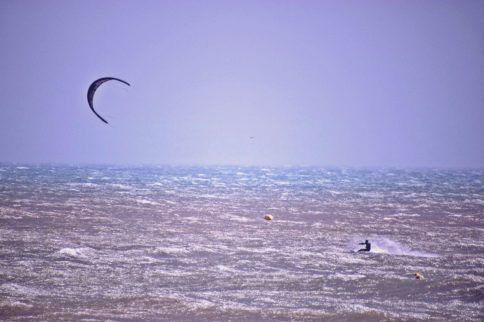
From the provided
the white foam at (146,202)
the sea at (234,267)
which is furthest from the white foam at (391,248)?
the white foam at (146,202)

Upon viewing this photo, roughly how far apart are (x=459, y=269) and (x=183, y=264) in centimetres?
913

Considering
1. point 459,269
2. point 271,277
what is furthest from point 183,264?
point 459,269

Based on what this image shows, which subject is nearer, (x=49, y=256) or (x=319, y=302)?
(x=319, y=302)

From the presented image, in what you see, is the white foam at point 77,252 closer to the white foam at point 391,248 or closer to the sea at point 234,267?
the sea at point 234,267

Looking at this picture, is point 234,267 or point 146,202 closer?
point 234,267

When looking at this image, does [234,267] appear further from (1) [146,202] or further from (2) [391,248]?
(1) [146,202]

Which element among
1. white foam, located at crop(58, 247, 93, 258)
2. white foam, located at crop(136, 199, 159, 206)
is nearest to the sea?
white foam, located at crop(58, 247, 93, 258)

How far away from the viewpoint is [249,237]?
29.6 metres

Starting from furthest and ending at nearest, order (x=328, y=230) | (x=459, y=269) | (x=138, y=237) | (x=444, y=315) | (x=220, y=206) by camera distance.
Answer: (x=220, y=206)
(x=328, y=230)
(x=138, y=237)
(x=459, y=269)
(x=444, y=315)

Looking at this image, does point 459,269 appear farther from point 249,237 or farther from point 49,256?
point 49,256

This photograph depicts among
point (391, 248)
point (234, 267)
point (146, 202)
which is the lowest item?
point (234, 267)

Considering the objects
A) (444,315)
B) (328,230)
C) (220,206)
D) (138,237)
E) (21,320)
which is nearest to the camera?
(21,320)

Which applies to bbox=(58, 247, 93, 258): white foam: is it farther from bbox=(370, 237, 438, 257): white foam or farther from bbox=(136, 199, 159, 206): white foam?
bbox=(136, 199, 159, 206): white foam

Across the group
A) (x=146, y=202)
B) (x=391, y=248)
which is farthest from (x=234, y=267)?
(x=146, y=202)
